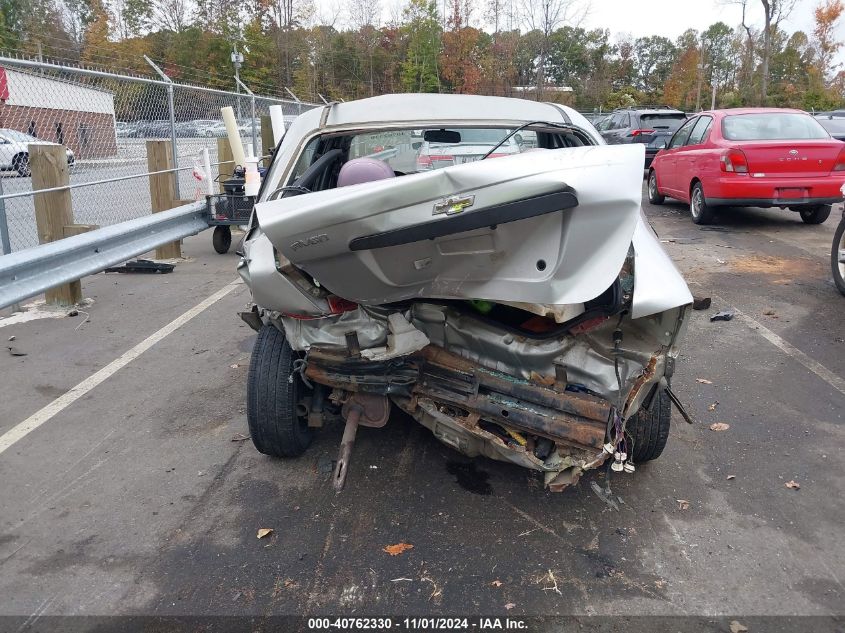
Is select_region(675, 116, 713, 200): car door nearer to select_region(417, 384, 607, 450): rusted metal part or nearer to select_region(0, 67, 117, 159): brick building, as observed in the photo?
select_region(0, 67, 117, 159): brick building

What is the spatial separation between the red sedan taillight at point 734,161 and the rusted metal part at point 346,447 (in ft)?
26.4

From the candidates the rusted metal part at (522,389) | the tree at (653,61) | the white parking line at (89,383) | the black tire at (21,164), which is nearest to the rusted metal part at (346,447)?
the rusted metal part at (522,389)

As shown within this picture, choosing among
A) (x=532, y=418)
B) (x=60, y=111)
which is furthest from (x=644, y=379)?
(x=60, y=111)

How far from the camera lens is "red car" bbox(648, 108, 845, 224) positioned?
9.27 meters

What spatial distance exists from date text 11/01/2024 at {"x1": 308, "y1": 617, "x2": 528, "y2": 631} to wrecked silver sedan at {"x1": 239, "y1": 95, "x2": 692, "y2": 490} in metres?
0.61

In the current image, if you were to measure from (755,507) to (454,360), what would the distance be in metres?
1.60

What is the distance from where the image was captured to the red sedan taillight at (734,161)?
941cm

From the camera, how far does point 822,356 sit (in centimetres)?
521

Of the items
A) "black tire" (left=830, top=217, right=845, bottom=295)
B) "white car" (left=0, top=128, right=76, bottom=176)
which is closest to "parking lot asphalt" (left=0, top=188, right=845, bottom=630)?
"black tire" (left=830, top=217, right=845, bottom=295)

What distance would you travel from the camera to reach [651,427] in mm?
3393

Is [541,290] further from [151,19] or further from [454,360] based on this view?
[151,19]

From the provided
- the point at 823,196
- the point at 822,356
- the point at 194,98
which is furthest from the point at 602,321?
the point at 194,98

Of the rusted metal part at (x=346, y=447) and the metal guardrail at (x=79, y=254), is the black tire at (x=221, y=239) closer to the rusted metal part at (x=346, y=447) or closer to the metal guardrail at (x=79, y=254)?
the metal guardrail at (x=79, y=254)

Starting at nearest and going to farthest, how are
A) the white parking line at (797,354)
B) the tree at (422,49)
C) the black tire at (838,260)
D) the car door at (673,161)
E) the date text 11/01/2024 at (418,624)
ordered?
1. the date text 11/01/2024 at (418,624)
2. the white parking line at (797,354)
3. the black tire at (838,260)
4. the car door at (673,161)
5. the tree at (422,49)
